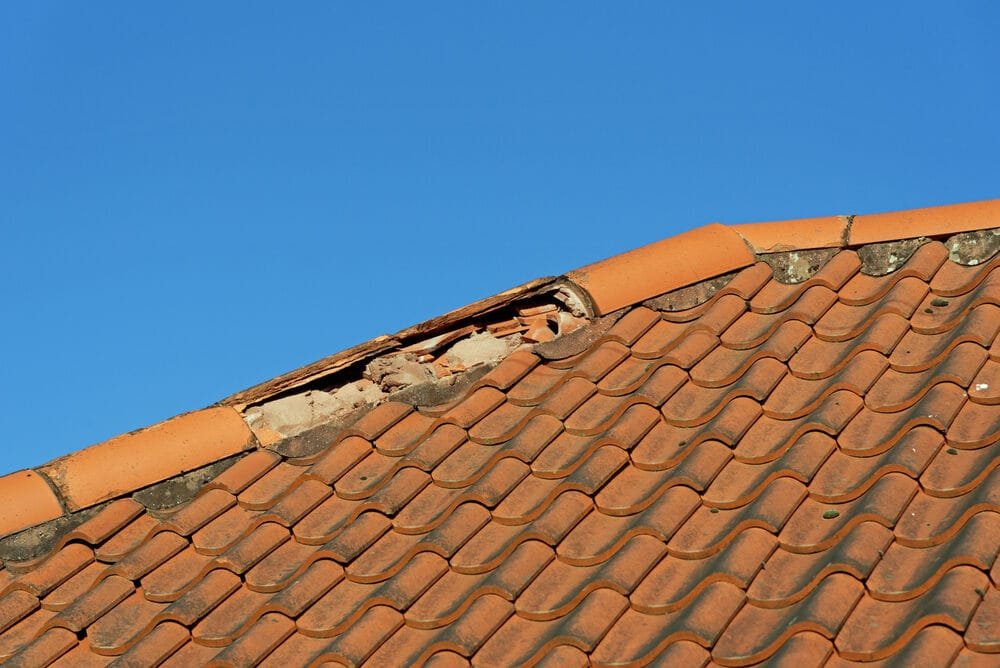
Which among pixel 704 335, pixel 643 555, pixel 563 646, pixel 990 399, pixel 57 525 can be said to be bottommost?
pixel 563 646

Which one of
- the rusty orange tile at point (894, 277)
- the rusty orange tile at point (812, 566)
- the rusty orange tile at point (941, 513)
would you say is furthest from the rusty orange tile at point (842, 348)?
the rusty orange tile at point (812, 566)

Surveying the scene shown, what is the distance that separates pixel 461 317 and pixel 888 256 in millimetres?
1772

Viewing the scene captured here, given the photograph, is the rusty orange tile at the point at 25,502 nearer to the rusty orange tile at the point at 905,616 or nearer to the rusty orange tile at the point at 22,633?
the rusty orange tile at the point at 22,633

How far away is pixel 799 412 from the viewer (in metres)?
3.95

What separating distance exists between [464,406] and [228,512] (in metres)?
0.97

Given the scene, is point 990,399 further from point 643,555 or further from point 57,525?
point 57,525

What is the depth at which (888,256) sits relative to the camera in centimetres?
484

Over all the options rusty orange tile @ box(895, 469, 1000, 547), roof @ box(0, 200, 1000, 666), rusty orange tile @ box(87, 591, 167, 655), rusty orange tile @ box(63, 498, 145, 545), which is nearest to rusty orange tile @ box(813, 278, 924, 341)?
roof @ box(0, 200, 1000, 666)

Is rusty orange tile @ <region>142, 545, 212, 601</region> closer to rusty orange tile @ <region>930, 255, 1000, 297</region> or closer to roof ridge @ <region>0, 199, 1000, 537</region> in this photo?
roof ridge @ <region>0, 199, 1000, 537</region>

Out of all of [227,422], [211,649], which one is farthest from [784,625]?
[227,422]

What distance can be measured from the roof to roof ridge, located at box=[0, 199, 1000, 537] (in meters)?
0.01

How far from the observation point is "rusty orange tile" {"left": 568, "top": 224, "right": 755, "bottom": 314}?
5.03 meters

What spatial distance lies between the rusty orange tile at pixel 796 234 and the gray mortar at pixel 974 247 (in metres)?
0.45

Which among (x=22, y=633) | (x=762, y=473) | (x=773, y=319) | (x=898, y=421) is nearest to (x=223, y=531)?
(x=22, y=633)
